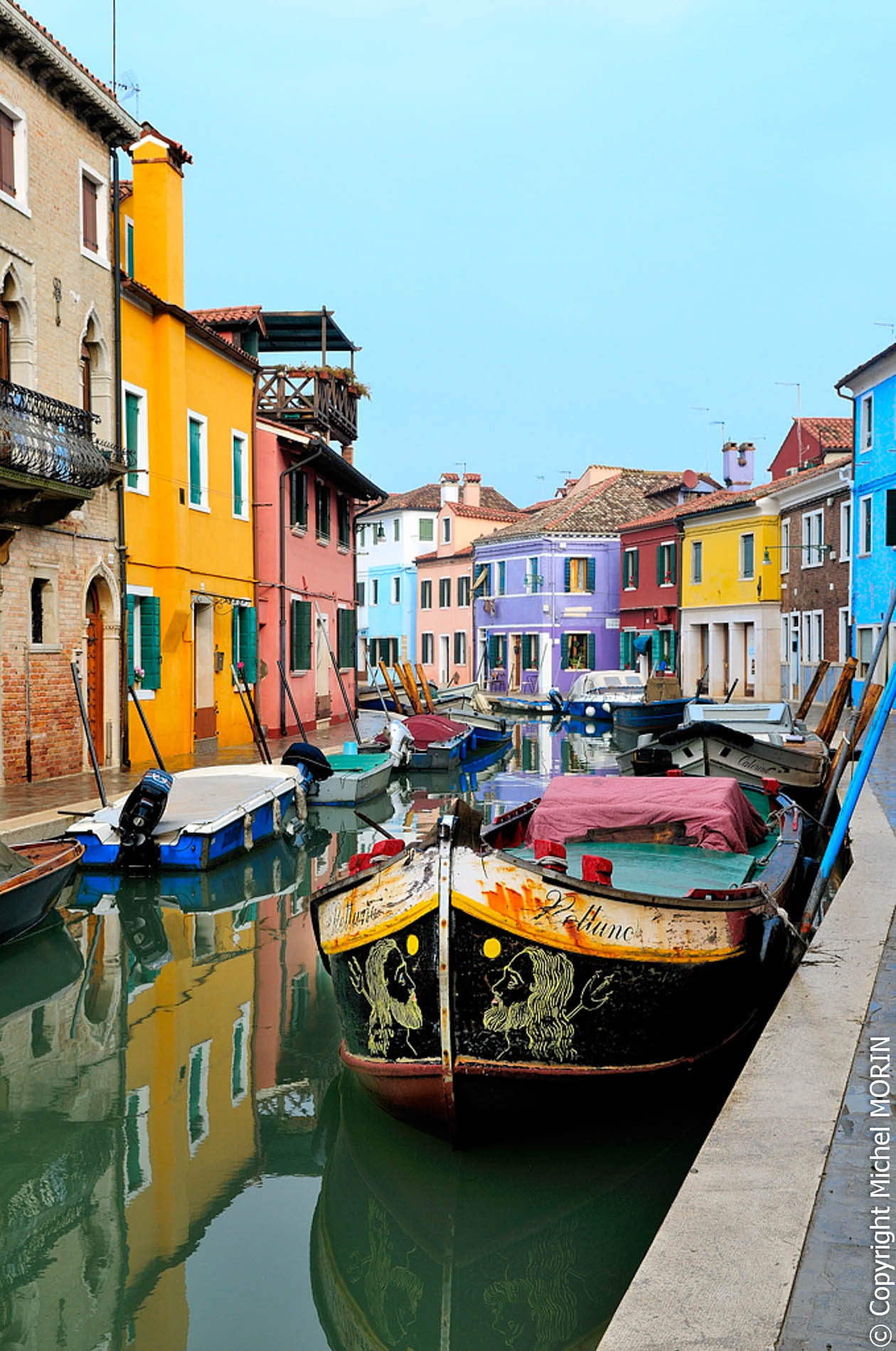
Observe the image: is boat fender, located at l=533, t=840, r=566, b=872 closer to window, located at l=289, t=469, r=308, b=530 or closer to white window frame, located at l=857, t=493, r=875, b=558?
window, located at l=289, t=469, r=308, b=530

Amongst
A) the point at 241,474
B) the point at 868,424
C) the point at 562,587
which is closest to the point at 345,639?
the point at 241,474

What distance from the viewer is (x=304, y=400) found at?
2644 cm

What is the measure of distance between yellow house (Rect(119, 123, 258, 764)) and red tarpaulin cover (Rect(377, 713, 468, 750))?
3498mm

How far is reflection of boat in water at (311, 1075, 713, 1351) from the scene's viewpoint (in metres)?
4.66

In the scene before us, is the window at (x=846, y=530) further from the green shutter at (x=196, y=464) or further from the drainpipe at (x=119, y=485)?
the drainpipe at (x=119, y=485)

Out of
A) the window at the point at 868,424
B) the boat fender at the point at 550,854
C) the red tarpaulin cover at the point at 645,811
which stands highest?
the window at the point at 868,424

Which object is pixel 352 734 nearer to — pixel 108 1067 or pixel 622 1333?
pixel 108 1067

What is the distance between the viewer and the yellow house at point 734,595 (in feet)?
128

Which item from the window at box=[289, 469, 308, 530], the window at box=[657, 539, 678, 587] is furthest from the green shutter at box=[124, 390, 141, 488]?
the window at box=[657, 539, 678, 587]

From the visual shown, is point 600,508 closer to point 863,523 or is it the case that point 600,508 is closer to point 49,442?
point 863,523

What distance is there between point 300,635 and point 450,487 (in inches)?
1336

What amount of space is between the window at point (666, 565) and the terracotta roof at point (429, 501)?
13.3 metres

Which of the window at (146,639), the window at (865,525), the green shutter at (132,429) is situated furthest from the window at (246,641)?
the window at (865,525)

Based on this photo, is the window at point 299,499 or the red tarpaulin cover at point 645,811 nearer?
the red tarpaulin cover at point 645,811
